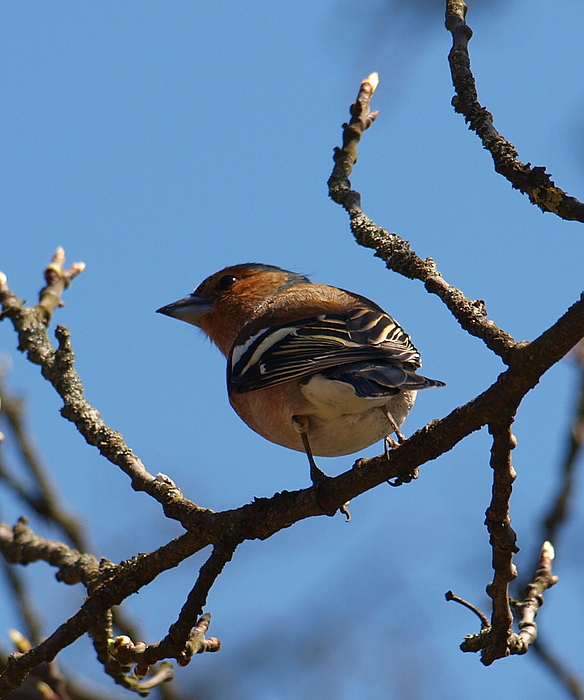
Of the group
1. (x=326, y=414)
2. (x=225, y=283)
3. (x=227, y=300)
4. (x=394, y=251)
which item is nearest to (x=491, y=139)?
(x=394, y=251)

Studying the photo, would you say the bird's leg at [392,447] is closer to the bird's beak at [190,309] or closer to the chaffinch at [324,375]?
the chaffinch at [324,375]

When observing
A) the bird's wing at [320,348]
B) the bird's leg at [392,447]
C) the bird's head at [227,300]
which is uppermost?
the bird's head at [227,300]

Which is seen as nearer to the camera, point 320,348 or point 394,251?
point 394,251

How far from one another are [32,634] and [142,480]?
243 cm

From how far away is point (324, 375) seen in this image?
444 centimetres

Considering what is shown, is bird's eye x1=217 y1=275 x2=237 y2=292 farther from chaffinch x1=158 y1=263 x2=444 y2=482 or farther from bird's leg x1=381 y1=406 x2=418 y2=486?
bird's leg x1=381 y1=406 x2=418 y2=486

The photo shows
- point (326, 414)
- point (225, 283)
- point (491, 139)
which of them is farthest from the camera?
point (225, 283)

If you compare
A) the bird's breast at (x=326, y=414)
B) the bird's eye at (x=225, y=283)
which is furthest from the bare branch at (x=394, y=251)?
the bird's eye at (x=225, y=283)

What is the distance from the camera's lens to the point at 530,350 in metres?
2.75

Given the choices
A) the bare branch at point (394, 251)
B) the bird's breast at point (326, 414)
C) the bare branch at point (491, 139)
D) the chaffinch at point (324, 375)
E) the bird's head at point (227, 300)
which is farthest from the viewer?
the bird's head at point (227, 300)

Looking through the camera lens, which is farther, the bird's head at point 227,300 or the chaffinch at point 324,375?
the bird's head at point 227,300

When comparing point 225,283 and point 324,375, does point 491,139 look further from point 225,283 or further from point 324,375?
point 225,283

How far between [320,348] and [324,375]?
0.17m

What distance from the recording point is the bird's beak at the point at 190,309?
22.2 feet
